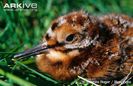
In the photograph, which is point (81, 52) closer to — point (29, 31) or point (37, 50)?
point (37, 50)

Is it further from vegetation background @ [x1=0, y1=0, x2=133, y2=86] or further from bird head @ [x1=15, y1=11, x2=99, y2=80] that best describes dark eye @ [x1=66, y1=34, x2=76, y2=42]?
vegetation background @ [x1=0, y1=0, x2=133, y2=86]

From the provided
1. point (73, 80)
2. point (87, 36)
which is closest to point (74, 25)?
point (87, 36)

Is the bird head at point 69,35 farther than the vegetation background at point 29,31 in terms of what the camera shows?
Yes

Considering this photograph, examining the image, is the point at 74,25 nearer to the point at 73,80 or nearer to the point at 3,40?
the point at 73,80

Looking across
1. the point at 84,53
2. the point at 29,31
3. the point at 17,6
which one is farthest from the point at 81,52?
the point at 29,31

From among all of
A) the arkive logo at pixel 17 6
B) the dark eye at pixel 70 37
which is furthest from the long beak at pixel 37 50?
the arkive logo at pixel 17 6

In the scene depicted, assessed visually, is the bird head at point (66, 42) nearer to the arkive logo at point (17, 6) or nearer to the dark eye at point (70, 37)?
the dark eye at point (70, 37)

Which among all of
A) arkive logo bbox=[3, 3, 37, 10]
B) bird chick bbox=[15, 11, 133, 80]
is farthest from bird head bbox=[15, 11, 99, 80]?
arkive logo bbox=[3, 3, 37, 10]
